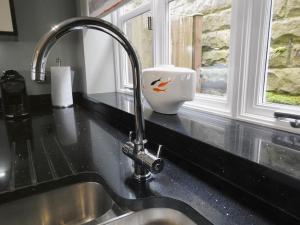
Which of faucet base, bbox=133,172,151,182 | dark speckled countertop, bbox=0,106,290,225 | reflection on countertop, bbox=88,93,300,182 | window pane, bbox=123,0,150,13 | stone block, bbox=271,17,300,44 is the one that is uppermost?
window pane, bbox=123,0,150,13

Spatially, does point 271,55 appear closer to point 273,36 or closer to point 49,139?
point 273,36

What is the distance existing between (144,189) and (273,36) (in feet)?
2.02

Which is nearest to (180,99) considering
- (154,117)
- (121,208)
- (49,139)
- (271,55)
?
(154,117)

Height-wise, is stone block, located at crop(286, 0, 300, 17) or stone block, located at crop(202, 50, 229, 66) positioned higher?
stone block, located at crop(286, 0, 300, 17)

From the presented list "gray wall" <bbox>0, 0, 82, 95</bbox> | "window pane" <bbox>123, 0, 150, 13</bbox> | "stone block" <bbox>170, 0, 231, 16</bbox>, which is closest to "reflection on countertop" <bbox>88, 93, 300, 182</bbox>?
"stone block" <bbox>170, 0, 231, 16</bbox>

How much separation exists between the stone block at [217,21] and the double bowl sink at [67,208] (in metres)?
0.72

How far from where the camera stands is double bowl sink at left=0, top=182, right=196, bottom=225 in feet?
1.72

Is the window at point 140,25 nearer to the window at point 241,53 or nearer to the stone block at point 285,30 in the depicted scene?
the window at point 241,53

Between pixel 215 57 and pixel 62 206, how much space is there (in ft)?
2.60

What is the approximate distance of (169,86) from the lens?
0.82m

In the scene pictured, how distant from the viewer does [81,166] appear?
0.70 metres

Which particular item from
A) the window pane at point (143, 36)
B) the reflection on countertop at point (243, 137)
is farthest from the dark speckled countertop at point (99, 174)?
the window pane at point (143, 36)

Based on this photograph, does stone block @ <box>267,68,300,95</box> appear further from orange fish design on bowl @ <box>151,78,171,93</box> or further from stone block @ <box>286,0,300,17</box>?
orange fish design on bowl @ <box>151,78,171,93</box>

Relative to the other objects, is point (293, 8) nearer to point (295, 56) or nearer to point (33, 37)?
point (295, 56)
